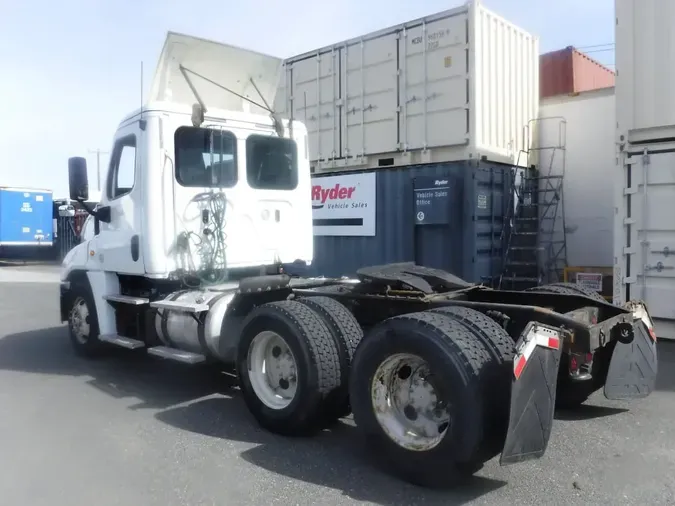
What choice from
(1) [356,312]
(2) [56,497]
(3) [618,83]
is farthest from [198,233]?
(3) [618,83]

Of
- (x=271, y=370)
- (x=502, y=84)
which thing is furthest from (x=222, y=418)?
(x=502, y=84)

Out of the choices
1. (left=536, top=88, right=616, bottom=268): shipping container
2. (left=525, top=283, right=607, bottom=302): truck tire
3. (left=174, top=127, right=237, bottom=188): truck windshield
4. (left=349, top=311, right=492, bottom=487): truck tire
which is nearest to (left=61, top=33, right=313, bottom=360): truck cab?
(left=174, top=127, right=237, bottom=188): truck windshield

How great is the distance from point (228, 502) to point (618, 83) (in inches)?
289

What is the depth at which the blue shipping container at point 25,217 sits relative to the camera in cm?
2723

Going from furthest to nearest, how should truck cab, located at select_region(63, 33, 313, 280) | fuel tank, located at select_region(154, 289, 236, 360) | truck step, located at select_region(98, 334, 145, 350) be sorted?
truck step, located at select_region(98, 334, 145, 350) < truck cab, located at select_region(63, 33, 313, 280) < fuel tank, located at select_region(154, 289, 236, 360)

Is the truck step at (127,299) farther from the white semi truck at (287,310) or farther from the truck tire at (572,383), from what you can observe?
the truck tire at (572,383)

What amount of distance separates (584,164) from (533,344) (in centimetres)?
769

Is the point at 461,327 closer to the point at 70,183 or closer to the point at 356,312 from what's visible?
the point at 356,312

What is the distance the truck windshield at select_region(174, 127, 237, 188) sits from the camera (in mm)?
6223

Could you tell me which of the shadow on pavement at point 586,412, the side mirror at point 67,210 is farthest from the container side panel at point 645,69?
the side mirror at point 67,210

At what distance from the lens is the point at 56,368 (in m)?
7.22

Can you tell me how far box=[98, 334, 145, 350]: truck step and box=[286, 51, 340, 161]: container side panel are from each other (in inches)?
222

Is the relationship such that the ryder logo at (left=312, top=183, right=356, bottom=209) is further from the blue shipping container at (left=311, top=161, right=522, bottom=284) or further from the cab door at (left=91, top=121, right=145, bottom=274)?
the cab door at (left=91, top=121, right=145, bottom=274)

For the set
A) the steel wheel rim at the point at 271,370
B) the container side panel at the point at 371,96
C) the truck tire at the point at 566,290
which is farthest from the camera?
the container side panel at the point at 371,96
